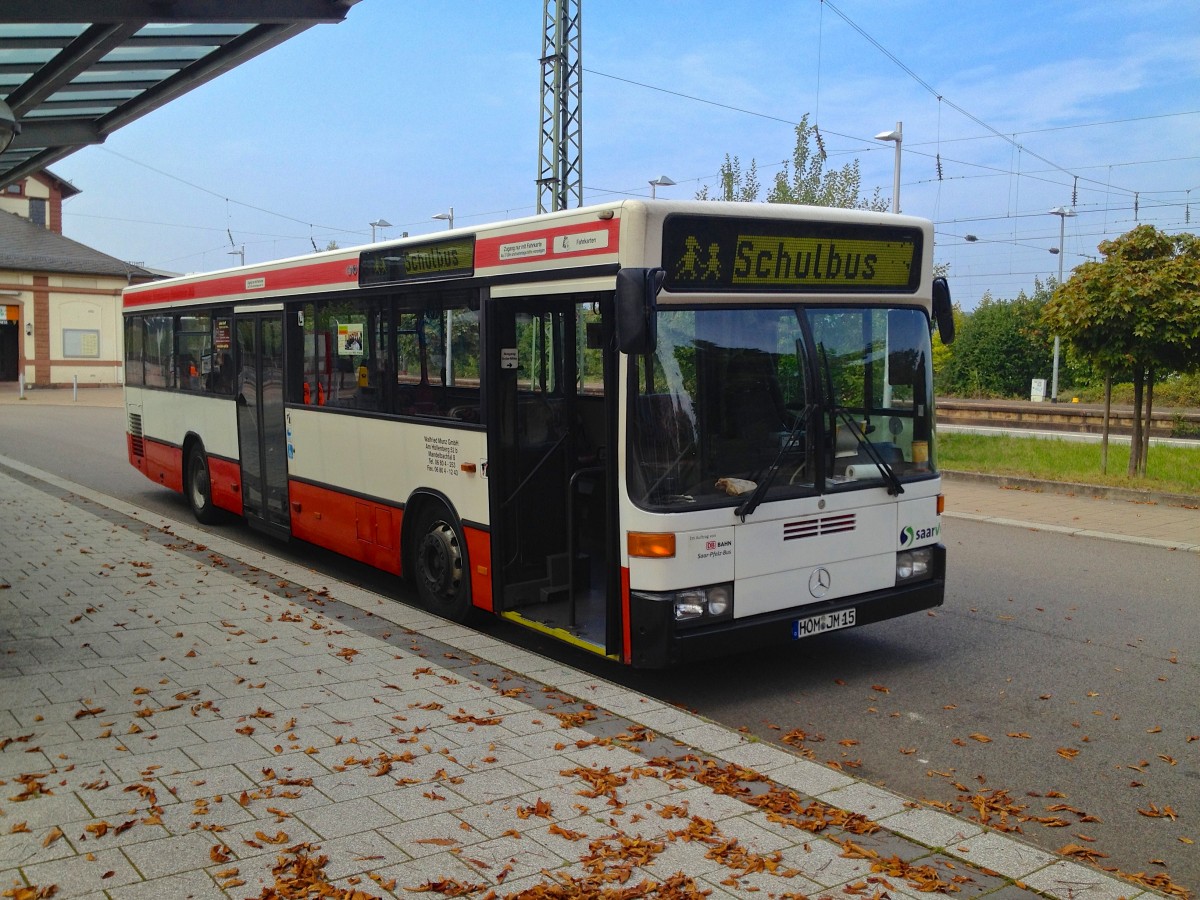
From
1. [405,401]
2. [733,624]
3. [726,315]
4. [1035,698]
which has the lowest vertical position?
[1035,698]

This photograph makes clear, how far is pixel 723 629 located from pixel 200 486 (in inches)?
340

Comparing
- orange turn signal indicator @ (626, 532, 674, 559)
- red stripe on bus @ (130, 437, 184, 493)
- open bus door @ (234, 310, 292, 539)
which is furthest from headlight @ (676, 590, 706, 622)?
red stripe on bus @ (130, 437, 184, 493)

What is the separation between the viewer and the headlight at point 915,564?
→ 23.4 ft

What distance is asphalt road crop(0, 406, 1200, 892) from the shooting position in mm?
5078

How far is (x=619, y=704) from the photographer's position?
628 centimetres

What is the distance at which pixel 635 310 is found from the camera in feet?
18.9

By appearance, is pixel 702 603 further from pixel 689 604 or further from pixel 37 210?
pixel 37 210

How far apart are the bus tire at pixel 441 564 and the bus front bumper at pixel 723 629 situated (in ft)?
6.99

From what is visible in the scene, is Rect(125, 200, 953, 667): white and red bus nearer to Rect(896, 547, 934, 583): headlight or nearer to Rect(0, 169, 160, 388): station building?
Rect(896, 547, 934, 583): headlight

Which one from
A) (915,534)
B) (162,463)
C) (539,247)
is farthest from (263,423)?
(915,534)

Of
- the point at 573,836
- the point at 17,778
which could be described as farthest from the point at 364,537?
the point at 573,836

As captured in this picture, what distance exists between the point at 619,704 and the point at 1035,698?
2.60 metres

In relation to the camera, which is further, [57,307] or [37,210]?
[37,210]

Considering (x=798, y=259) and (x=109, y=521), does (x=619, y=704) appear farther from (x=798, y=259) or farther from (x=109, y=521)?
(x=109, y=521)
